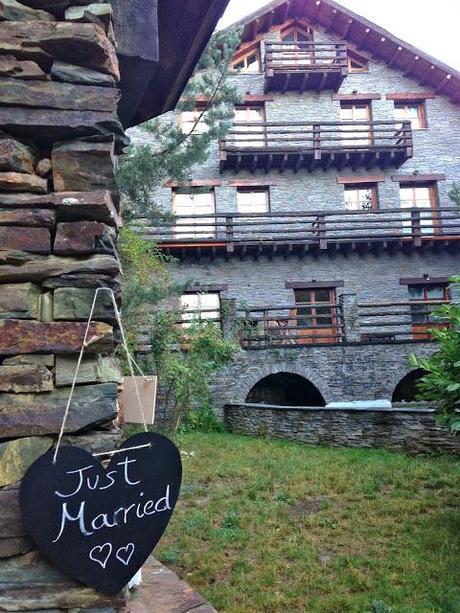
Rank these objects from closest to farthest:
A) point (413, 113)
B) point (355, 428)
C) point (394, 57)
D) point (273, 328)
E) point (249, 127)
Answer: point (355, 428)
point (273, 328)
point (249, 127)
point (394, 57)
point (413, 113)

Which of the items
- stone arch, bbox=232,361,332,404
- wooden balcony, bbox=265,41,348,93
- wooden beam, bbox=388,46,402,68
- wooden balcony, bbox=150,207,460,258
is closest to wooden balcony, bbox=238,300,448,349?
stone arch, bbox=232,361,332,404

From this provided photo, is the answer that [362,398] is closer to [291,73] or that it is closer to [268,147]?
[268,147]

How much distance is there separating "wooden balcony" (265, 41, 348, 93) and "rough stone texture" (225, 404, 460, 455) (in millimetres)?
11924

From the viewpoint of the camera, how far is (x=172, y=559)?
199 inches

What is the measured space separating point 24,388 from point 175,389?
1077 cm

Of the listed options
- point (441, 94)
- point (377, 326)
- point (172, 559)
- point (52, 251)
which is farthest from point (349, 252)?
point (52, 251)

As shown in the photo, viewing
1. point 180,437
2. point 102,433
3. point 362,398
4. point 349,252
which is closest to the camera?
point 102,433

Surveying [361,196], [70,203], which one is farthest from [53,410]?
[361,196]

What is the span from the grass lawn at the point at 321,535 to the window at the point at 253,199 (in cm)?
1187

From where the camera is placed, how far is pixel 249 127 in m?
20.1

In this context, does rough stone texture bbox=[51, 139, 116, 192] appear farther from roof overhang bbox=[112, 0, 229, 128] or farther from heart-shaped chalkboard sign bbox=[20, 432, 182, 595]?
heart-shaped chalkboard sign bbox=[20, 432, 182, 595]

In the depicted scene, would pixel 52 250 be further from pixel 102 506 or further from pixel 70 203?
pixel 102 506

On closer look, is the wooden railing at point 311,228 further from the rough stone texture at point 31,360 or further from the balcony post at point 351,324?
the rough stone texture at point 31,360

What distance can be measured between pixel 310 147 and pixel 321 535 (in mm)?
15578
